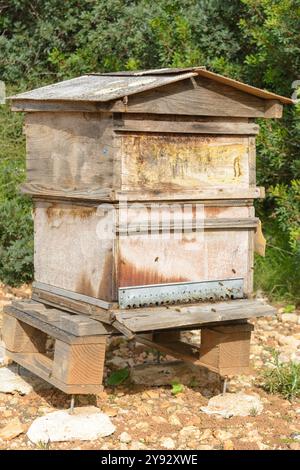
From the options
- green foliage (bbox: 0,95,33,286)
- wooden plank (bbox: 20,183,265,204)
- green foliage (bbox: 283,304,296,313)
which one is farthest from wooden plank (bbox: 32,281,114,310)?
green foliage (bbox: 283,304,296,313)

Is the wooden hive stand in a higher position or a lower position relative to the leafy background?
lower

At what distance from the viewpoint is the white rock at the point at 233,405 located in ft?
15.9

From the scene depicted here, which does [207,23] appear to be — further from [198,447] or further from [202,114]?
[198,447]

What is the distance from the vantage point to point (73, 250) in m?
4.86

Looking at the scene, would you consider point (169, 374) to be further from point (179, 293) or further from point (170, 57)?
point (170, 57)

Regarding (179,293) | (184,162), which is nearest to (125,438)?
(179,293)

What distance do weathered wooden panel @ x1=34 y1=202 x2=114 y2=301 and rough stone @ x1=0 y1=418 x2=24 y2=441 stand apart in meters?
0.82

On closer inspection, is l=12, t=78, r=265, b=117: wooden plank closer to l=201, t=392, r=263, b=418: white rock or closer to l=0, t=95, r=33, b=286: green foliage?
l=201, t=392, r=263, b=418: white rock

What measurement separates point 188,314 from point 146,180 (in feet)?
2.57

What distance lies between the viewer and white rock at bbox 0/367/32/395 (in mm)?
5156

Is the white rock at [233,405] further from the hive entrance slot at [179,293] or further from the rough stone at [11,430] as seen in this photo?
the rough stone at [11,430]

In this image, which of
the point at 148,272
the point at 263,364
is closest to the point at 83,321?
the point at 148,272

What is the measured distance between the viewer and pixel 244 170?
4.91 metres

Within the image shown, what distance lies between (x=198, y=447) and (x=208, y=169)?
1.55 m
